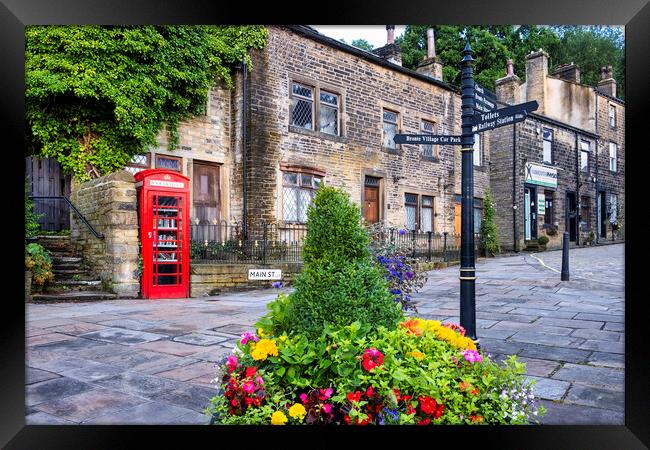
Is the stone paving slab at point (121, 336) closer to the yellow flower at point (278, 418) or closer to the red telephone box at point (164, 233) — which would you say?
the yellow flower at point (278, 418)

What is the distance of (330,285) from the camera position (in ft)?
9.32

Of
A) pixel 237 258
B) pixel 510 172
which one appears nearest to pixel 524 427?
pixel 237 258

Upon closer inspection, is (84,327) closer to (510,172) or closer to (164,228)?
(164,228)

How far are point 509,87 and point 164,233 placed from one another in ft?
60.3

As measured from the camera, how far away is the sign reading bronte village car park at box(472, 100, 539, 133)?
385cm

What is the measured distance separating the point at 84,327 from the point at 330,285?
4.54 metres

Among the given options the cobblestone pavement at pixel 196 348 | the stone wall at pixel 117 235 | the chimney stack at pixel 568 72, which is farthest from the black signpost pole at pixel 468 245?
the chimney stack at pixel 568 72

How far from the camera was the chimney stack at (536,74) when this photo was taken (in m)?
21.4

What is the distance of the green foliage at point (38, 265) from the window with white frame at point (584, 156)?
2399 centimetres

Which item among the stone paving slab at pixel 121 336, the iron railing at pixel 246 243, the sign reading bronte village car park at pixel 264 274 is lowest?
the stone paving slab at pixel 121 336

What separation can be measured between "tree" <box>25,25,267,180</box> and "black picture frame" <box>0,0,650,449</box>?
7.80 meters

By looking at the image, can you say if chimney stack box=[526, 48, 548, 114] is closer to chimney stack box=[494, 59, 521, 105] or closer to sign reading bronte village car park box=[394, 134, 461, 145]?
chimney stack box=[494, 59, 521, 105]
